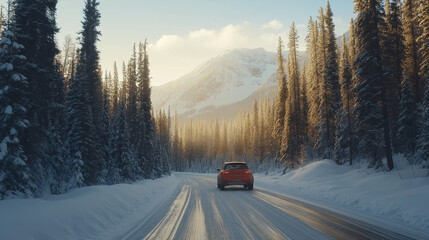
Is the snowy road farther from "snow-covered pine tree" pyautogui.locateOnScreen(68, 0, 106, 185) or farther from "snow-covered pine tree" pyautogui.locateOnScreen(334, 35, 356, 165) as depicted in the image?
"snow-covered pine tree" pyautogui.locateOnScreen(334, 35, 356, 165)

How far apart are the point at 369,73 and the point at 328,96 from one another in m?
13.7

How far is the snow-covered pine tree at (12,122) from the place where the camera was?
14062mm

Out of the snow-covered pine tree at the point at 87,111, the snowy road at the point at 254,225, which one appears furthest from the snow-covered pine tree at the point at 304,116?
the snowy road at the point at 254,225

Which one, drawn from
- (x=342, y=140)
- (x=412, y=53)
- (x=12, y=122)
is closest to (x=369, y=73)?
(x=342, y=140)

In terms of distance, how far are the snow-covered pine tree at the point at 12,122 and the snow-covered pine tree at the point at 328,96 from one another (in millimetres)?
30412

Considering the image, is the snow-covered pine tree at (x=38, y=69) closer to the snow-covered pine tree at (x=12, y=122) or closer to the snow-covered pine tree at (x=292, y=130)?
the snow-covered pine tree at (x=12, y=122)

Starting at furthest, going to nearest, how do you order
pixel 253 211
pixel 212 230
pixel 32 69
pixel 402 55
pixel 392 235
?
pixel 402 55 → pixel 32 69 → pixel 253 211 → pixel 212 230 → pixel 392 235

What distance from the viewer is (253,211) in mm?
11188

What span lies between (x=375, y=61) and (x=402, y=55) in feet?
31.8

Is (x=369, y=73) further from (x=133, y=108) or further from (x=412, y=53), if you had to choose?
(x=133, y=108)

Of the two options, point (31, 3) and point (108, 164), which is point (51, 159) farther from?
point (108, 164)

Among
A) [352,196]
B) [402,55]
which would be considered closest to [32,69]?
[352,196]

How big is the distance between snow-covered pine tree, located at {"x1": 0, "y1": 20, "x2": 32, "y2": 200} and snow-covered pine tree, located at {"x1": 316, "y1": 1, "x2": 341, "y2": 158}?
3041cm

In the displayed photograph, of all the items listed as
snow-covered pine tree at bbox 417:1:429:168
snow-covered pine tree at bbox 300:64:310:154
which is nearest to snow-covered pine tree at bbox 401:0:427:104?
snow-covered pine tree at bbox 417:1:429:168
